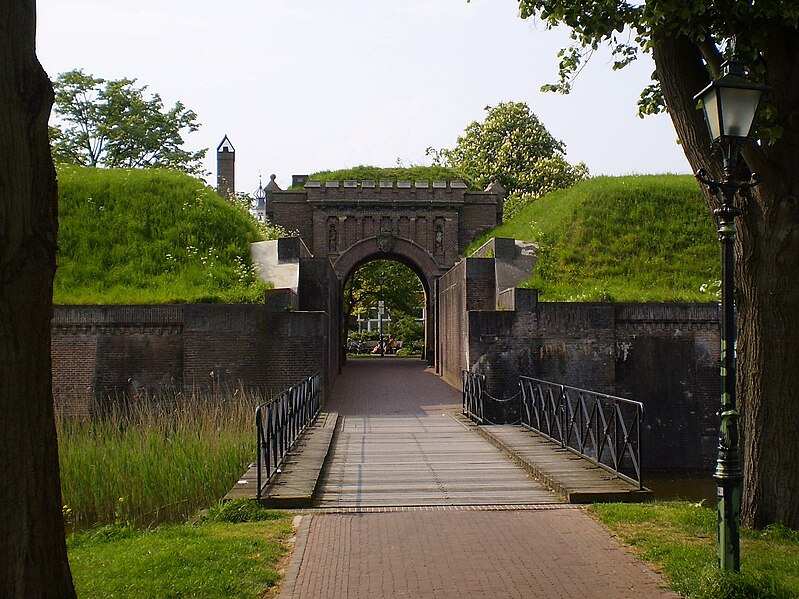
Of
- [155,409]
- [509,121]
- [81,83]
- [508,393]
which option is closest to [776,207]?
[508,393]

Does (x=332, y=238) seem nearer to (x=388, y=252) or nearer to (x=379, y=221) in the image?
(x=379, y=221)

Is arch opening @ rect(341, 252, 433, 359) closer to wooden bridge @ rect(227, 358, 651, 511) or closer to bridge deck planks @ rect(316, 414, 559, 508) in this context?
wooden bridge @ rect(227, 358, 651, 511)

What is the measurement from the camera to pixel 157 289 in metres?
21.1

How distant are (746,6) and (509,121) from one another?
53.6 m

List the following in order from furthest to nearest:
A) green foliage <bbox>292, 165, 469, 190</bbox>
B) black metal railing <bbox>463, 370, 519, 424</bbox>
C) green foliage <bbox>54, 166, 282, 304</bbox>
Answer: green foliage <bbox>292, 165, 469, 190</bbox>, green foliage <bbox>54, 166, 282, 304</bbox>, black metal railing <bbox>463, 370, 519, 424</bbox>

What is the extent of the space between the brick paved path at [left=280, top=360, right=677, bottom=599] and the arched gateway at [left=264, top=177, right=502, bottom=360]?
89.6ft

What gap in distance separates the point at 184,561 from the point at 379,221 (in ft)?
98.5

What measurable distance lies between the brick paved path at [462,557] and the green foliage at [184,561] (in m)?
0.24

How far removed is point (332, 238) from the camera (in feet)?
118

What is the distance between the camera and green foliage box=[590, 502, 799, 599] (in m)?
5.86

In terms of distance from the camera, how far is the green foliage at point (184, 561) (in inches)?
233

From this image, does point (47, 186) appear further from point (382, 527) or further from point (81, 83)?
point (81, 83)

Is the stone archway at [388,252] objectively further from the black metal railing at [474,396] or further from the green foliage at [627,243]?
the black metal railing at [474,396]

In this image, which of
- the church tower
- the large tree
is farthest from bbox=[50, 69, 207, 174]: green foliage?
the large tree
